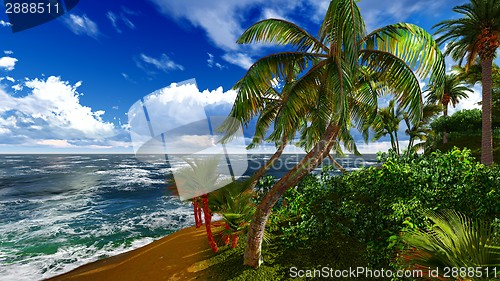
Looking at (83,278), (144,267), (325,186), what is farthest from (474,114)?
(83,278)

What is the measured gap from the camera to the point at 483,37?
1450cm

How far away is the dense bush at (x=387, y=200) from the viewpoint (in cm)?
506

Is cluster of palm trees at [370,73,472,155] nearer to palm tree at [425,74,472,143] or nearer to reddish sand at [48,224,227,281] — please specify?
palm tree at [425,74,472,143]

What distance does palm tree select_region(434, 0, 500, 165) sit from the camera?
46.5ft

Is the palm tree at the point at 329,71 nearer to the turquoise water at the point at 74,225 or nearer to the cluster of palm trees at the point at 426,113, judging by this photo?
the turquoise water at the point at 74,225

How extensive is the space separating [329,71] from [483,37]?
15.7 metres

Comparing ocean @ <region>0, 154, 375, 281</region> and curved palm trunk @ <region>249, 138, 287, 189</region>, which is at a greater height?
curved palm trunk @ <region>249, 138, 287, 189</region>

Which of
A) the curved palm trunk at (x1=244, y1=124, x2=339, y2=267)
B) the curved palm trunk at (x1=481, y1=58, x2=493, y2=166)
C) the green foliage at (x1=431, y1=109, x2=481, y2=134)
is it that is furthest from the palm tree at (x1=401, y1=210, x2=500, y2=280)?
the green foliage at (x1=431, y1=109, x2=481, y2=134)

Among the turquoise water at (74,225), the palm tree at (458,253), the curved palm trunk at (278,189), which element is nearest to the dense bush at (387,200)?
the palm tree at (458,253)

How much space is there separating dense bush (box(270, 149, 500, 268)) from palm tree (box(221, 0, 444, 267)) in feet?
4.63

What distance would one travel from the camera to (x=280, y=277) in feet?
19.3

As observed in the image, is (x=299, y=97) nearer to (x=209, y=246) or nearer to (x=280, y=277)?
(x=280, y=277)

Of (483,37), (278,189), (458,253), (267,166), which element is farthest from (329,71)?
(483,37)

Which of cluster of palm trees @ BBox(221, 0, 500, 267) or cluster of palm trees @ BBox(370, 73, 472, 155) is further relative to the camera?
cluster of palm trees @ BBox(370, 73, 472, 155)
